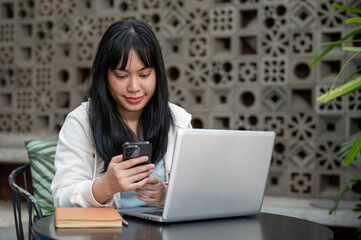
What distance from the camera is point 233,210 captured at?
4.84 ft

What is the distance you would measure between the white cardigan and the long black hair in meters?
0.03

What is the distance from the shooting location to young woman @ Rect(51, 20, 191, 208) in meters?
1.63

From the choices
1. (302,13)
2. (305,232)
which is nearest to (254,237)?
(305,232)

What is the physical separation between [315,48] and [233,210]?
200 centimetres

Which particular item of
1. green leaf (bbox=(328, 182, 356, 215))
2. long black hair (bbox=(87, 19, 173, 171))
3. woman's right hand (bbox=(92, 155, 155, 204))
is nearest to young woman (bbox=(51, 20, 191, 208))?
long black hair (bbox=(87, 19, 173, 171))

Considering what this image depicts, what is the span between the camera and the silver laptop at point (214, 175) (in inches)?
51.1

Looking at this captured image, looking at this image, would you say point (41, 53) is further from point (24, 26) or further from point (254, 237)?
point (254, 237)

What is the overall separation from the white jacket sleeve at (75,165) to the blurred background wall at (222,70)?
1754mm

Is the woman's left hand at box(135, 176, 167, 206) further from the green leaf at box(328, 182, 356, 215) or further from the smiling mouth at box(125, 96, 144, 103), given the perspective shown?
the green leaf at box(328, 182, 356, 215)

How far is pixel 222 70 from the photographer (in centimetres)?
342

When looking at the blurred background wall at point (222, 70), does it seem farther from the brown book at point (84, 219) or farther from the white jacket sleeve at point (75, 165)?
the brown book at point (84, 219)

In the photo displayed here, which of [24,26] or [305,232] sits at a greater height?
[24,26]

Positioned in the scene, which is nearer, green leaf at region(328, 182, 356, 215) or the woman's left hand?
the woman's left hand

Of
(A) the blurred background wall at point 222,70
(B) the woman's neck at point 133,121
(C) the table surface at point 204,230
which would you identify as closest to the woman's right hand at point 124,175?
(C) the table surface at point 204,230
